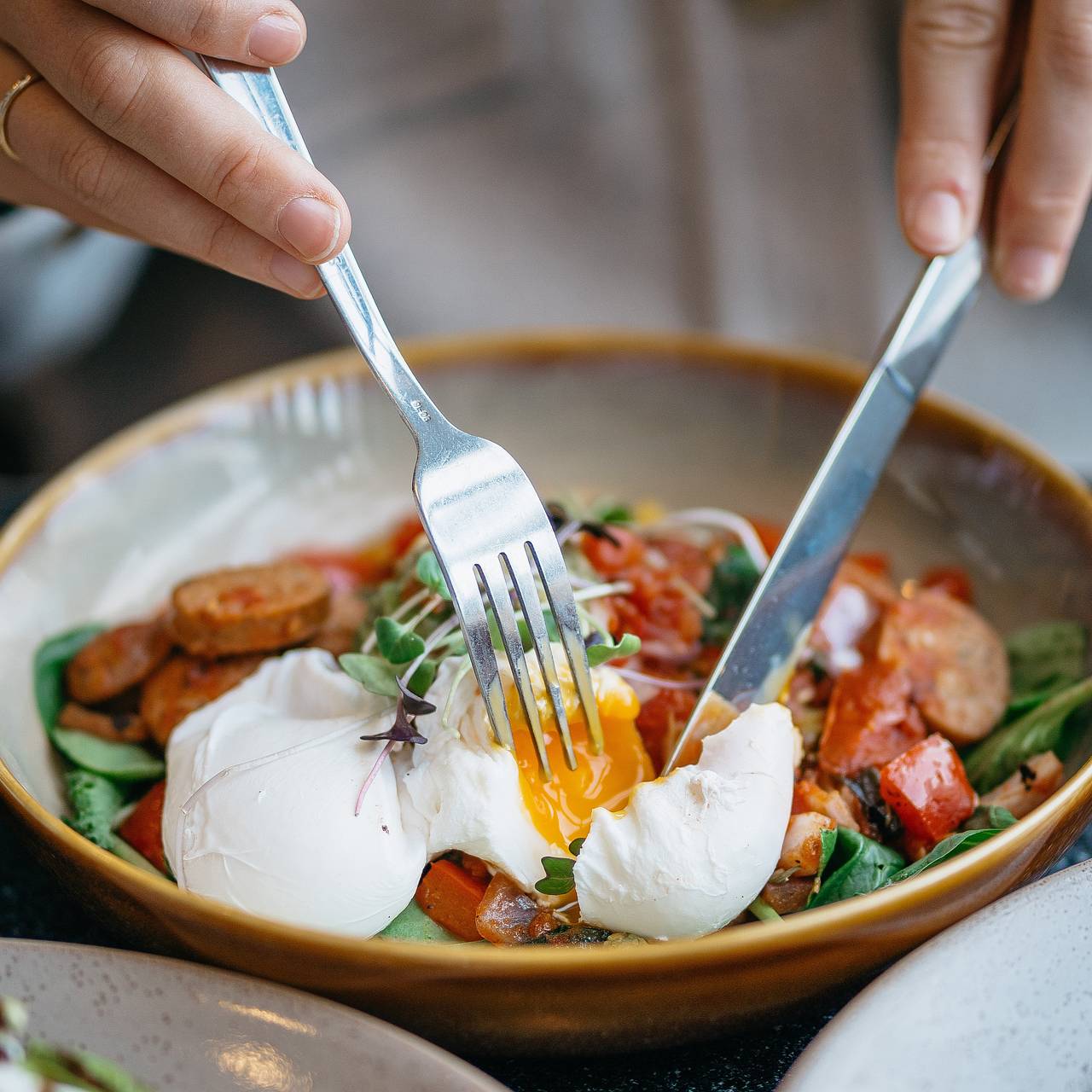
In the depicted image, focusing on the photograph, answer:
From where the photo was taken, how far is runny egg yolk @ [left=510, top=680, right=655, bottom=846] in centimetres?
123

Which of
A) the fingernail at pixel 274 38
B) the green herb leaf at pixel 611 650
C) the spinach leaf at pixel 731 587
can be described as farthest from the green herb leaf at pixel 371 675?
the fingernail at pixel 274 38

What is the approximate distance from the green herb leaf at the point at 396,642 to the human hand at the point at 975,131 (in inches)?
37.8

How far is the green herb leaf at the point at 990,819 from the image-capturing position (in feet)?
4.14

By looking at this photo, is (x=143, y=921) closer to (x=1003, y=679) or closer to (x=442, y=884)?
(x=442, y=884)

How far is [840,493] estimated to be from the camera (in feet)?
4.94

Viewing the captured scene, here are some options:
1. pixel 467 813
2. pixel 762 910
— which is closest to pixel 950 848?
pixel 762 910

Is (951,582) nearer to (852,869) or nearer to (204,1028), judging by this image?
(852,869)

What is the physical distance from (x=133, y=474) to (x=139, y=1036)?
1.05m

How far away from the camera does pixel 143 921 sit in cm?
104

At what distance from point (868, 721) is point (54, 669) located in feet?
3.78

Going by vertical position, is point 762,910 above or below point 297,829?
below

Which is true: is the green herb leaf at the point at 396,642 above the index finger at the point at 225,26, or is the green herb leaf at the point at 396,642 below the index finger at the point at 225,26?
below

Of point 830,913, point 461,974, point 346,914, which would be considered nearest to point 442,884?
point 346,914

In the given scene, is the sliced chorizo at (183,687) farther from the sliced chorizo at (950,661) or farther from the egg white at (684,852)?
the sliced chorizo at (950,661)
